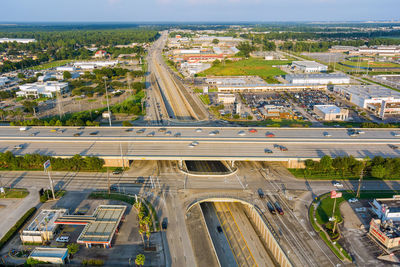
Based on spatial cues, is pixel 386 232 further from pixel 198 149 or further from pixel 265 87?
pixel 265 87

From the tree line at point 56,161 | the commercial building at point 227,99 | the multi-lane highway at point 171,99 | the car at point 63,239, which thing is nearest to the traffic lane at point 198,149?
the tree line at point 56,161

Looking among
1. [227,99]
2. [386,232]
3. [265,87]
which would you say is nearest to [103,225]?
[386,232]

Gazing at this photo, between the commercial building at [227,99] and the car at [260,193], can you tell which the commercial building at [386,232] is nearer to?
the car at [260,193]

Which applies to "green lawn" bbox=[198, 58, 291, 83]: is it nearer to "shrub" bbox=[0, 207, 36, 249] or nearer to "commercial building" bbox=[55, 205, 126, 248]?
"commercial building" bbox=[55, 205, 126, 248]

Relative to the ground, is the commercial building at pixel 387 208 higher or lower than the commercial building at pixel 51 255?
higher

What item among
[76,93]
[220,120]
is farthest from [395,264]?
[76,93]

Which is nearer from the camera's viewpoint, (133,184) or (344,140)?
(133,184)

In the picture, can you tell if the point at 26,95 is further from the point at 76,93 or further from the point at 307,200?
the point at 307,200
